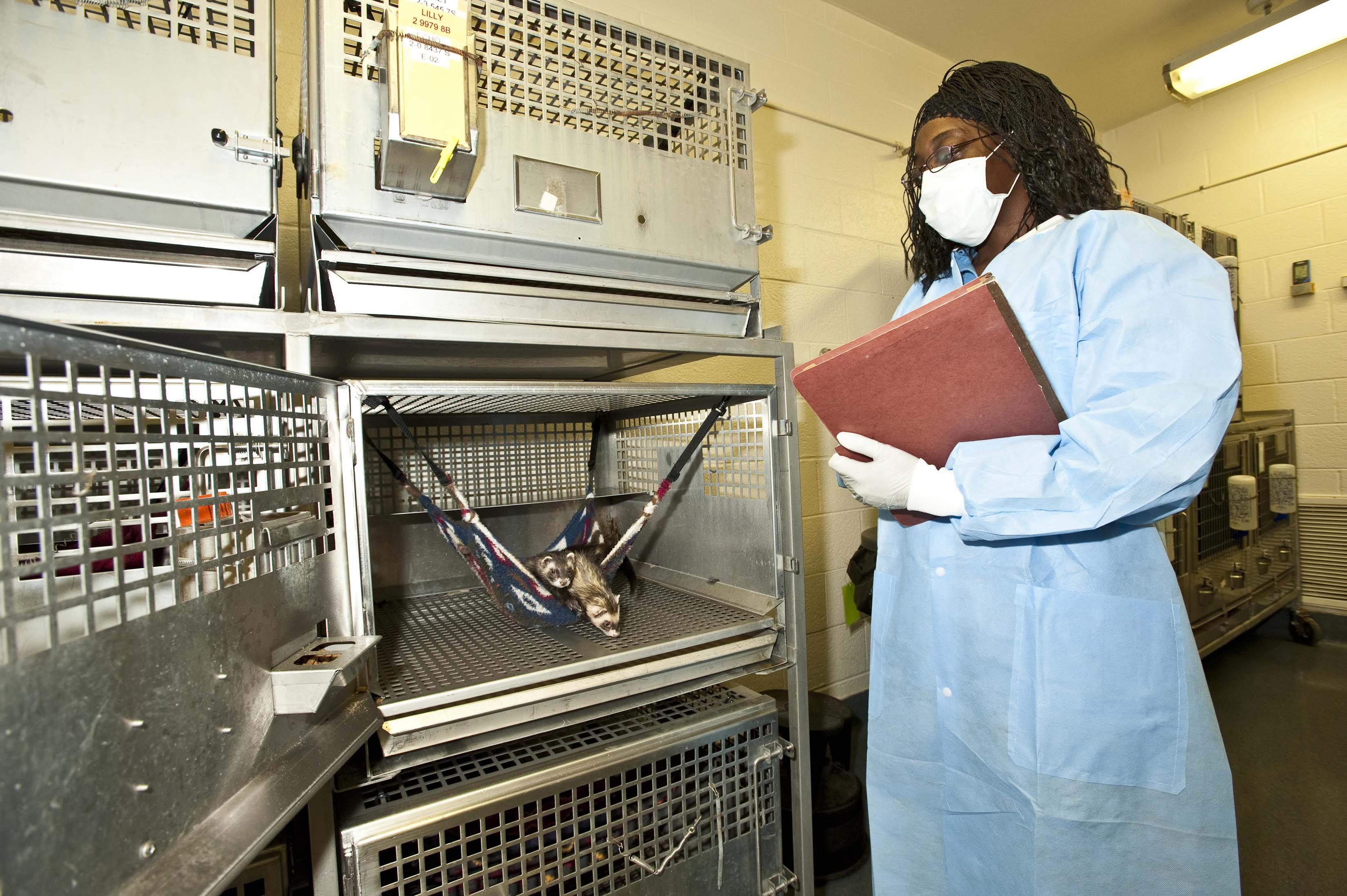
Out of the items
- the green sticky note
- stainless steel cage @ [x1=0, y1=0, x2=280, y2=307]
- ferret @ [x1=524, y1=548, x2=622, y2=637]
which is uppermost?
stainless steel cage @ [x1=0, y1=0, x2=280, y2=307]

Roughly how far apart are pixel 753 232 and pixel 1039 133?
496 millimetres

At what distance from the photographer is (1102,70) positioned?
2.81 meters

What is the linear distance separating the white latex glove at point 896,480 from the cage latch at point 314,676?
0.66 m

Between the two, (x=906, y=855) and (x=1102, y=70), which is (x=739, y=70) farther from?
(x=1102, y=70)

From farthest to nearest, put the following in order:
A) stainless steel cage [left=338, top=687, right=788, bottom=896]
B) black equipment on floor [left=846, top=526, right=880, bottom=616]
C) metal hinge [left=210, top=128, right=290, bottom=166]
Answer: black equipment on floor [left=846, top=526, right=880, bottom=616], stainless steel cage [left=338, top=687, right=788, bottom=896], metal hinge [left=210, top=128, right=290, bottom=166]

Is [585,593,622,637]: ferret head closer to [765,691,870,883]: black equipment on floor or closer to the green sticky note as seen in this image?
[765,691,870,883]: black equipment on floor

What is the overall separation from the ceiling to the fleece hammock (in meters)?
2.04

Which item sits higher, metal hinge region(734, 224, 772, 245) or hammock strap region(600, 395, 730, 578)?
metal hinge region(734, 224, 772, 245)

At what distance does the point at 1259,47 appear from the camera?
235 centimetres

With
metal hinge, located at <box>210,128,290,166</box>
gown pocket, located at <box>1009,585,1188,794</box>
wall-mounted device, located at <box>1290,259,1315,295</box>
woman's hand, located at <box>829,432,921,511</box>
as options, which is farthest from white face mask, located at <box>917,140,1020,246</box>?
wall-mounted device, located at <box>1290,259,1315,295</box>

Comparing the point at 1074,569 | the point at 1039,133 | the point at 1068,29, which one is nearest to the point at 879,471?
the point at 1074,569

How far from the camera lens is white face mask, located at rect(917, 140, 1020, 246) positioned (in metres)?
1.03

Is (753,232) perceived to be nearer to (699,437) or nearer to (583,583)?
(699,437)

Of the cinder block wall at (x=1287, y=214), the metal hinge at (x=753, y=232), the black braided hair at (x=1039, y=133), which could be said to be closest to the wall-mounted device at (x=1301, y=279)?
the cinder block wall at (x=1287, y=214)
